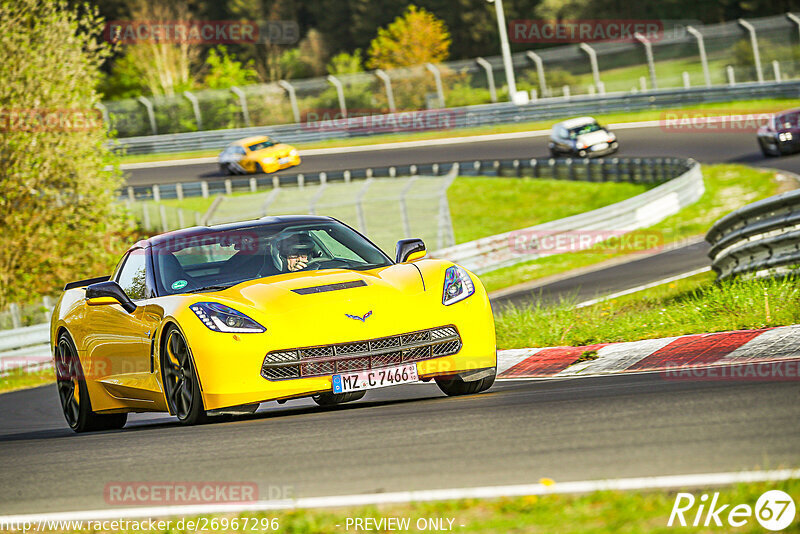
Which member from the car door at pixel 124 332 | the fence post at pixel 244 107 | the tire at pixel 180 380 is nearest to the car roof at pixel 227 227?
the car door at pixel 124 332

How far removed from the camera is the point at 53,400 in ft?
43.8

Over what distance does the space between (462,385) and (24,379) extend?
11.5m

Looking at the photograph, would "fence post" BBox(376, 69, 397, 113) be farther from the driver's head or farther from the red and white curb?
the driver's head

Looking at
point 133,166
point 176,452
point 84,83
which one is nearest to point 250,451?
point 176,452

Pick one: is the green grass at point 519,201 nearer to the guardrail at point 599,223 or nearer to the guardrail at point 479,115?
the guardrail at point 599,223

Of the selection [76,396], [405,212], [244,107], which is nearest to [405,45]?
[244,107]

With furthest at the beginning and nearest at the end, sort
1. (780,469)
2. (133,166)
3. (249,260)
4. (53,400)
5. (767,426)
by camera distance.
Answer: (133,166) → (53,400) → (249,260) → (767,426) → (780,469)

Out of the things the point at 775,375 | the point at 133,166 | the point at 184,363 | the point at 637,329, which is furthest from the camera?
the point at 133,166

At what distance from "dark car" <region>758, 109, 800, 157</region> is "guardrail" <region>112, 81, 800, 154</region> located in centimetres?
910

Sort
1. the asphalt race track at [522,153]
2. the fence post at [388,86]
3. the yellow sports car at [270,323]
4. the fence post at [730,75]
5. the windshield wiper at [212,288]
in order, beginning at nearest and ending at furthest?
the yellow sports car at [270,323], the windshield wiper at [212,288], the asphalt race track at [522,153], the fence post at [730,75], the fence post at [388,86]

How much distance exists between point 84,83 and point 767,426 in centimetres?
2245

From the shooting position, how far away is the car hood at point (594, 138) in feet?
124

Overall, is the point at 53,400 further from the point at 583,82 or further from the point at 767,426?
the point at 583,82

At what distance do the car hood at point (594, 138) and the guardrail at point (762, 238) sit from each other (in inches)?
984
